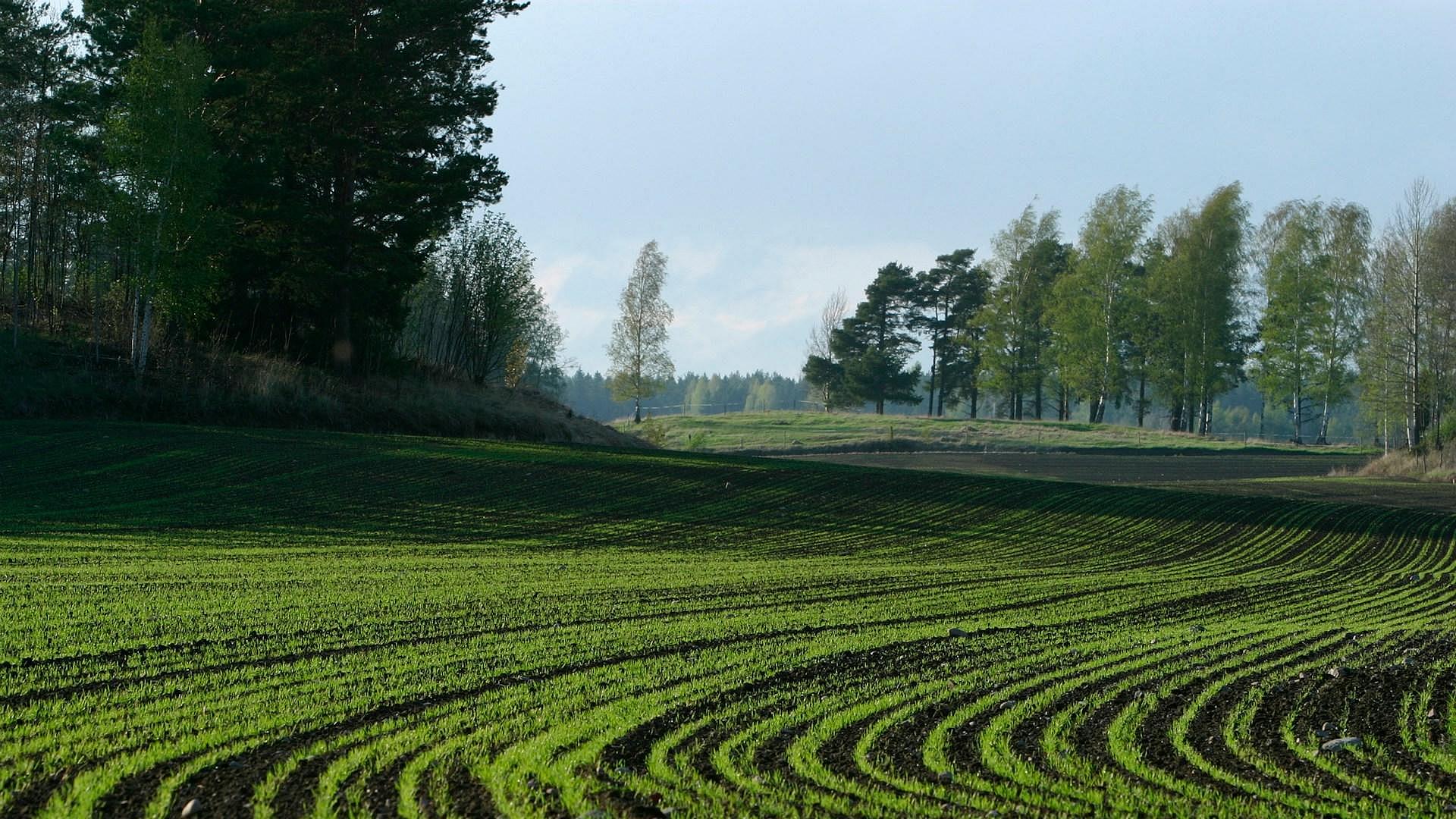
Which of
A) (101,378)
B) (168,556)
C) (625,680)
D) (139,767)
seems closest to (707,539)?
(168,556)

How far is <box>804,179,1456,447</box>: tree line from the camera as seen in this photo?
4797 cm

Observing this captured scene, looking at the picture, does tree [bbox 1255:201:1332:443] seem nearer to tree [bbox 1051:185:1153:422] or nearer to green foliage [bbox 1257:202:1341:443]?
green foliage [bbox 1257:202:1341:443]

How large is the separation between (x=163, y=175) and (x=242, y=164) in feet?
8.89

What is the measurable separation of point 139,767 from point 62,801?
57 cm

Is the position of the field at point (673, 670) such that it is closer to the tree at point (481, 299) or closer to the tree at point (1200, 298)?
the tree at point (481, 299)

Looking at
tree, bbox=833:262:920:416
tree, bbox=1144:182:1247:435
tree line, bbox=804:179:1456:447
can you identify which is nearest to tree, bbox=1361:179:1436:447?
tree line, bbox=804:179:1456:447

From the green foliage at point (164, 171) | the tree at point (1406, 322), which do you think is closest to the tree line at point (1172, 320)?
the tree at point (1406, 322)

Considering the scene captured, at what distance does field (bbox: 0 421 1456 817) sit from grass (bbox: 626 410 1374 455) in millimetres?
32808

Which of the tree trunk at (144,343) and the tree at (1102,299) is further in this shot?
the tree at (1102,299)

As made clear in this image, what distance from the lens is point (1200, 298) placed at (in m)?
66.4

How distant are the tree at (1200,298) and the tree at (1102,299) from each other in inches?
62.1

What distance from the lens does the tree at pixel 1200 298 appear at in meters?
66.4

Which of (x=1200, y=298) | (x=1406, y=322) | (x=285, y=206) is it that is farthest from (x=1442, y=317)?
(x=285, y=206)

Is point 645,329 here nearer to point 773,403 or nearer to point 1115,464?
point 1115,464
